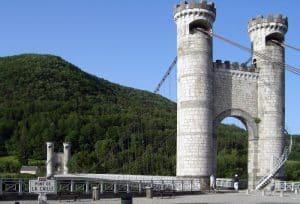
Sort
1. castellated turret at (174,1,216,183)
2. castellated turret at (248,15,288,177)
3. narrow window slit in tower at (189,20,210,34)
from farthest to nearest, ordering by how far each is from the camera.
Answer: castellated turret at (248,15,288,177)
narrow window slit in tower at (189,20,210,34)
castellated turret at (174,1,216,183)

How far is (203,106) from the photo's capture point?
27.7 meters

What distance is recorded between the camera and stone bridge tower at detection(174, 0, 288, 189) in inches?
1085

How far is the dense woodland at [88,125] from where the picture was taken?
50.3 m

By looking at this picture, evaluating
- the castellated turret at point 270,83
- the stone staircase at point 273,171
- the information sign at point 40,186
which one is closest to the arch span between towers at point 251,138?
the castellated turret at point 270,83

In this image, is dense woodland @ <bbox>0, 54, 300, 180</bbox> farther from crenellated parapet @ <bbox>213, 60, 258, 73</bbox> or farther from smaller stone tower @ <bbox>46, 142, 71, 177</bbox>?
crenellated parapet @ <bbox>213, 60, 258, 73</bbox>

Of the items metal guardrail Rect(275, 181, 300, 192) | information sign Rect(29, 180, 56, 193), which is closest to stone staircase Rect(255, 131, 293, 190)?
metal guardrail Rect(275, 181, 300, 192)

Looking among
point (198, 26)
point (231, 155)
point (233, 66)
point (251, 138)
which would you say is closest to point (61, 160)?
point (231, 155)

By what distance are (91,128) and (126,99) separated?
2498 cm

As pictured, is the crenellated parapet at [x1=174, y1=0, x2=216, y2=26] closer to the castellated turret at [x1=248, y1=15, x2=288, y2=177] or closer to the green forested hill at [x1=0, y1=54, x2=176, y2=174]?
the castellated turret at [x1=248, y1=15, x2=288, y2=177]

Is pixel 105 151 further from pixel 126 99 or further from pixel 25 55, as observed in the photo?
pixel 25 55

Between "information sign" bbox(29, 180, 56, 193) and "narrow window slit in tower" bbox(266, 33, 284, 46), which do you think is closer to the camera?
"information sign" bbox(29, 180, 56, 193)

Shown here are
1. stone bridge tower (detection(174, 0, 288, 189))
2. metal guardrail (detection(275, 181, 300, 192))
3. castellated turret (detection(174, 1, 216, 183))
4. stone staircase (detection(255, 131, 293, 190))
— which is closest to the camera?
castellated turret (detection(174, 1, 216, 183))

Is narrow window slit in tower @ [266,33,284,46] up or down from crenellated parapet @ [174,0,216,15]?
down

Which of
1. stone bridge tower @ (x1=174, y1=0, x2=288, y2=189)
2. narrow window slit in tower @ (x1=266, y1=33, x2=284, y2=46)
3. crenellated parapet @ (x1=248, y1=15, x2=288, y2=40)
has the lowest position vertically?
stone bridge tower @ (x1=174, y1=0, x2=288, y2=189)
